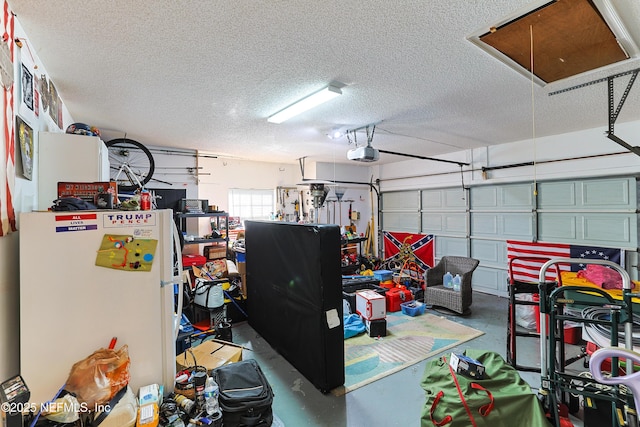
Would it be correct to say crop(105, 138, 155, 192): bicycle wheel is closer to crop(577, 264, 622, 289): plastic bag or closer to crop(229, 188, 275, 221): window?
crop(229, 188, 275, 221): window

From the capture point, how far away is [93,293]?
62.7 inches

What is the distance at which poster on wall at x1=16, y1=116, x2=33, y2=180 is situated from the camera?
1727mm

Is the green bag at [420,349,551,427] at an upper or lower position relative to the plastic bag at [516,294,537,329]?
upper

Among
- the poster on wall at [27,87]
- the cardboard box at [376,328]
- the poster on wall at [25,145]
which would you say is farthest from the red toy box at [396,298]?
the poster on wall at [27,87]

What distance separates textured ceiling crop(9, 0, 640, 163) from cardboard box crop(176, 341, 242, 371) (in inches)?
99.0

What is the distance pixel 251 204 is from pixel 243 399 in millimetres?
5470

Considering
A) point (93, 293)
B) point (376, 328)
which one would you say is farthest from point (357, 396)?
point (93, 293)

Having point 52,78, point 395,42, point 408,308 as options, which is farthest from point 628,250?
point 52,78

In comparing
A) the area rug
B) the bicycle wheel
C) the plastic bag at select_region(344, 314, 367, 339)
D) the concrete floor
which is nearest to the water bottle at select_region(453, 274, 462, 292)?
the area rug

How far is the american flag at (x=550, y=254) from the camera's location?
4.23 metres

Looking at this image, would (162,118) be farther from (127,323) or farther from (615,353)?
(615,353)

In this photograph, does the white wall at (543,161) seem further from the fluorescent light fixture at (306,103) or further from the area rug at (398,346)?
the fluorescent light fixture at (306,103)

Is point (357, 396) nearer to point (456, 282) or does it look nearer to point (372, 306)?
point (372, 306)

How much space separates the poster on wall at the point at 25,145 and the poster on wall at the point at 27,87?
0.16 m
